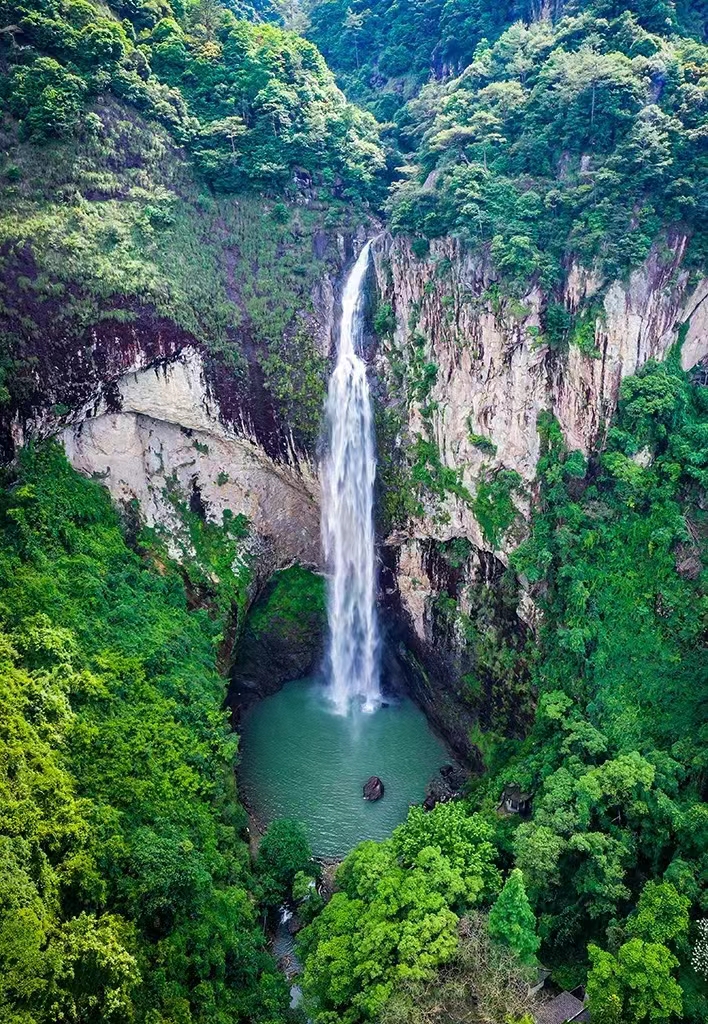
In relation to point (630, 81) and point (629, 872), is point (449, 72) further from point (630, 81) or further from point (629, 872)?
point (629, 872)

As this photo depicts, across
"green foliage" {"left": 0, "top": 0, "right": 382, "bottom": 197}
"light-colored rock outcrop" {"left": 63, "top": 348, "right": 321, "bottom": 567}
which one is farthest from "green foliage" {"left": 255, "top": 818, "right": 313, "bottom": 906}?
"green foliage" {"left": 0, "top": 0, "right": 382, "bottom": 197}

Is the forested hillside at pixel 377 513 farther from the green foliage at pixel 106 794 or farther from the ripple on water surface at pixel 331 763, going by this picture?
the ripple on water surface at pixel 331 763

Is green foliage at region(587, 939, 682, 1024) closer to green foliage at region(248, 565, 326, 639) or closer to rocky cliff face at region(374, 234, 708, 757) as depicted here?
rocky cliff face at region(374, 234, 708, 757)

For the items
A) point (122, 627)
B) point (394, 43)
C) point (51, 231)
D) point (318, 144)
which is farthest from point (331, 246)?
point (122, 627)

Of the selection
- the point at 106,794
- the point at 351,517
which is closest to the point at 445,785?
the point at 351,517

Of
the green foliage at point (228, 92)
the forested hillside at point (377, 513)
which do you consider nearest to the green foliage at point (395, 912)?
the forested hillside at point (377, 513)

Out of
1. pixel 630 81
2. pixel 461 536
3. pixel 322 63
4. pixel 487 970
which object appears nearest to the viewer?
pixel 487 970
